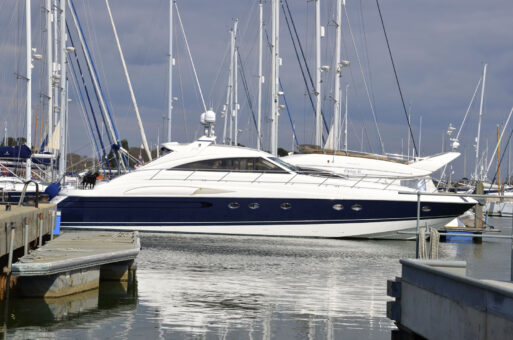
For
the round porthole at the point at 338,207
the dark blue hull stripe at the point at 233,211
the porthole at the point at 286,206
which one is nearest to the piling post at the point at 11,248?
the dark blue hull stripe at the point at 233,211

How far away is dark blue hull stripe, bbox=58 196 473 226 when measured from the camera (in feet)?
86.2

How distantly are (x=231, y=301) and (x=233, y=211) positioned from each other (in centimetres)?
1444

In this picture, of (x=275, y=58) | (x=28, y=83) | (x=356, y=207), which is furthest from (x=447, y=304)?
(x=275, y=58)

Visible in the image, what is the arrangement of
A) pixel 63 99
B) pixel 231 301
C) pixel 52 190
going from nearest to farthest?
pixel 231 301 < pixel 52 190 < pixel 63 99

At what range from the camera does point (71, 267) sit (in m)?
11.6

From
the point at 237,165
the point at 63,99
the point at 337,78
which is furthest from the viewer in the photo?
the point at 337,78

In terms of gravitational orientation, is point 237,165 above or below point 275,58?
below

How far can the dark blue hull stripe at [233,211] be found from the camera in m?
26.3

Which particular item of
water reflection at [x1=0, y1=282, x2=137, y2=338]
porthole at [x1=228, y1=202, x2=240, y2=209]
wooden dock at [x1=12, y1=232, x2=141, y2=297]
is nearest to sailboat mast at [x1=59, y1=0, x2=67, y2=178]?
porthole at [x1=228, y1=202, x2=240, y2=209]

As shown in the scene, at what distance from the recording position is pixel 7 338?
9.05 meters

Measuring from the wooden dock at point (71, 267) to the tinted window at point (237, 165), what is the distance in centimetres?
1201

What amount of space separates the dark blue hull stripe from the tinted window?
1.13 meters

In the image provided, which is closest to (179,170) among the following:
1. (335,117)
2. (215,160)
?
(215,160)

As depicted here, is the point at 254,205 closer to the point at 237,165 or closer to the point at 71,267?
the point at 237,165
